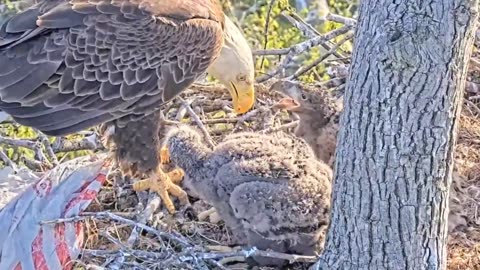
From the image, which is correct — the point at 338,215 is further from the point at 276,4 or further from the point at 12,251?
the point at 276,4

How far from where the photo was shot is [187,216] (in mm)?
4168

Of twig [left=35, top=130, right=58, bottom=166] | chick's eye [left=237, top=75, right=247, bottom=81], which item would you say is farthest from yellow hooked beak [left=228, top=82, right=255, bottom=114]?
twig [left=35, top=130, right=58, bottom=166]

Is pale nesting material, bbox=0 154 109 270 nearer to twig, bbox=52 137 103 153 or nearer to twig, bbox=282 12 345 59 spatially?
twig, bbox=52 137 103 153

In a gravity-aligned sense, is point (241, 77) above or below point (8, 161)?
above

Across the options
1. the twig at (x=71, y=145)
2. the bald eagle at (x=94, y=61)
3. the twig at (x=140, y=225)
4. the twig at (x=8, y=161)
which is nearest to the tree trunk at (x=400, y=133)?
the twig at (x=140, y=225)

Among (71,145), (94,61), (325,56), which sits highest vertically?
(94,61)

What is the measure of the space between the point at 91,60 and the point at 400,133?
2010 millimetres

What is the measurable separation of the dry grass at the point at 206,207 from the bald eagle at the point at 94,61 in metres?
0.19

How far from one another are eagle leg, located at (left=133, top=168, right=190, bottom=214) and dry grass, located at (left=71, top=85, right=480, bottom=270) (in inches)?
2.0

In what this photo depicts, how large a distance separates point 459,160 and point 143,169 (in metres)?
1.54

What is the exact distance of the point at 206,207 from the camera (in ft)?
13.7

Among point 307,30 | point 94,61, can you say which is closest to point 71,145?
point 94,61

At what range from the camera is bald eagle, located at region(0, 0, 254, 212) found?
4.20 meters

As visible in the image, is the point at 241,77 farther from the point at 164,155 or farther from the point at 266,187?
the point at 266,187
